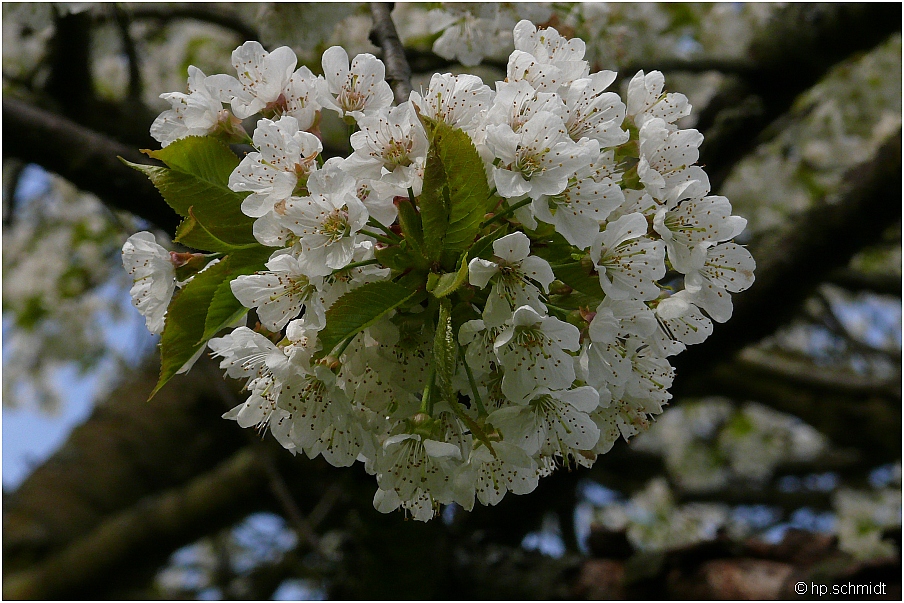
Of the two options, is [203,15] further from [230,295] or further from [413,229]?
[413,229]

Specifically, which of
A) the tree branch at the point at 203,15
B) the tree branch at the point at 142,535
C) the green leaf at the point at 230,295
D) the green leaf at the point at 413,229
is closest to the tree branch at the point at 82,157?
the tree branch at the point at 203,15

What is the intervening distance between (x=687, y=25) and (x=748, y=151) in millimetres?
1406

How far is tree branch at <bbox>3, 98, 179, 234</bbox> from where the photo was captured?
224 centimetres

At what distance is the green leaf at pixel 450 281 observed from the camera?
98 cm

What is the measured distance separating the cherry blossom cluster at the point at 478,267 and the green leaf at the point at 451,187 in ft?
0.09

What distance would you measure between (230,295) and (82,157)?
1.43 m

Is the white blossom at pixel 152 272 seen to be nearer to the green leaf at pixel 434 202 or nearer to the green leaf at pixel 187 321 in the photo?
the green leaf at pixel 187 321

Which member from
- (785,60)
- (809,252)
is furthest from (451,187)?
(785,60)

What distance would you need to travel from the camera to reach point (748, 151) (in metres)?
3.46

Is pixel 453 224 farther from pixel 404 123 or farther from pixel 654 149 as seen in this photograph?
pixel 654 149

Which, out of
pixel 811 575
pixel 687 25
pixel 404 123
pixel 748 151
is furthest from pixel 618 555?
pixel 687 25

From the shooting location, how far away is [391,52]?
1529mm

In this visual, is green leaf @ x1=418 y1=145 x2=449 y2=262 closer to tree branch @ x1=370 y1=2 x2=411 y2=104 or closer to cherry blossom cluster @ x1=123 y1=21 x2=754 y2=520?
cherry blossom cluster @ x1=123 y1=21 x2=754 y2=520

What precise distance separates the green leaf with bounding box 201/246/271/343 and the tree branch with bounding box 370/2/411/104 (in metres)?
0.45
